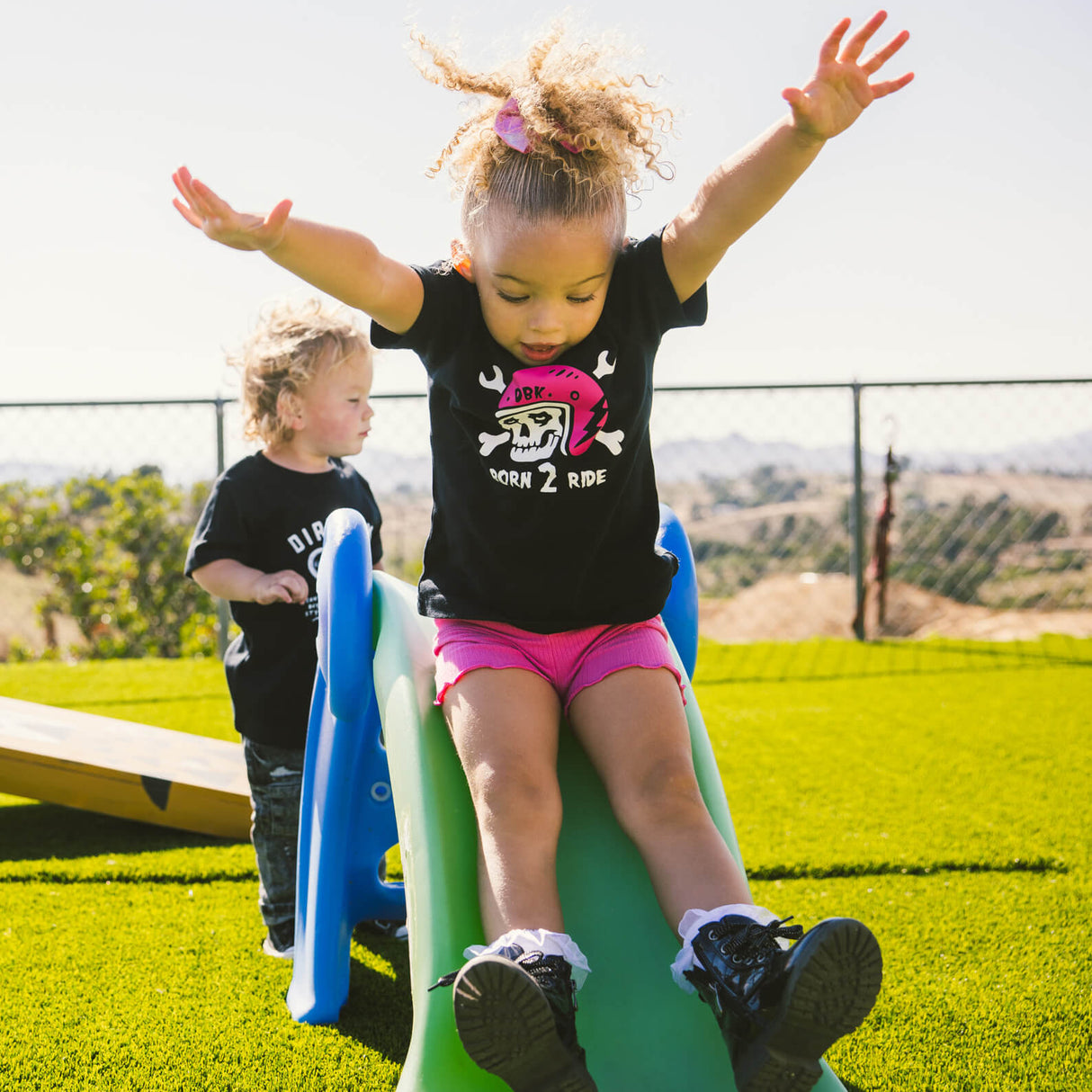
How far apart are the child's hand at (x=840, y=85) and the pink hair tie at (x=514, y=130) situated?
14.5 inches

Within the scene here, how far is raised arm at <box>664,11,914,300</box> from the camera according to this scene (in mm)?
1468

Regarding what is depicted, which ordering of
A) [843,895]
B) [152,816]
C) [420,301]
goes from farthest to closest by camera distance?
[152,816] → [843,895] → [420,301]

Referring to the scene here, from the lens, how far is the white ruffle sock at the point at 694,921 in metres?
1.37

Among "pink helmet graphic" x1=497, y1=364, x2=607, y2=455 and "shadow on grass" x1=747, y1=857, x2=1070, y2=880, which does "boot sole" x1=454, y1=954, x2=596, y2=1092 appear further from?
"shadow on grass" x1=747, y1=857, x2=1070, y2=880

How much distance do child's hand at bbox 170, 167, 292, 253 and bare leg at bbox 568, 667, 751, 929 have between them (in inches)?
33.5

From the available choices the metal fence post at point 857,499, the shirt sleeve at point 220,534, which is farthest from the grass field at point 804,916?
the metal fence post at point 857,499

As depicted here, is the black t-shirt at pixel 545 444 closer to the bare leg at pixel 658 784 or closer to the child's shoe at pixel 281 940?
the bare leg at pixel 658 784

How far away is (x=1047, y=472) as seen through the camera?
23.8ft

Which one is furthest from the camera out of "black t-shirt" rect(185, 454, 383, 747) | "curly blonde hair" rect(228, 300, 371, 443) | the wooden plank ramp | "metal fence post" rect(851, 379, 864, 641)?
"metal fence post" rect(851, 379, 864, 641)

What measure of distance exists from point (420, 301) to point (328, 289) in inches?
7.2

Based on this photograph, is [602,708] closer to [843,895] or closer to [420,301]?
[420,301]

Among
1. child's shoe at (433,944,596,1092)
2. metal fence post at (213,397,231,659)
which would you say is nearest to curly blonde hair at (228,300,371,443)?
child's shoe at (433,944,596,1092)

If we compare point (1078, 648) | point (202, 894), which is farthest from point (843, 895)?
point (1078, 648)

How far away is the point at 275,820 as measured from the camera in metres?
2.37
